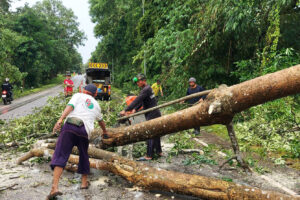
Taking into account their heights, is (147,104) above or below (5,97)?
below

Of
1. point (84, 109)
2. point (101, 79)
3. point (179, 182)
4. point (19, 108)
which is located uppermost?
point (101, 79)

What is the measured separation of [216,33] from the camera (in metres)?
8.56

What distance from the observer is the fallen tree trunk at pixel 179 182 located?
10.3ft

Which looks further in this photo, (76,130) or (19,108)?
(19,108)

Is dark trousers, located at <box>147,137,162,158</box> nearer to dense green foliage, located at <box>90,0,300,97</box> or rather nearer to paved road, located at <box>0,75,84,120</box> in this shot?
dense green foliage, located at <box>90,0,300,97</box>

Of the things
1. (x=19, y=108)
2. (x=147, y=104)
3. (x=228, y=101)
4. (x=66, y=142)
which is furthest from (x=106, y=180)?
(x=19, y=108)

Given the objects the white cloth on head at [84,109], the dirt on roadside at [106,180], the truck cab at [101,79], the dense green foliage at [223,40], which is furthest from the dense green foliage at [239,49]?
the truck cab at [101,79]

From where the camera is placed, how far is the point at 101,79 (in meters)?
19.1

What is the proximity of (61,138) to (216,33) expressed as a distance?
6.63 metres

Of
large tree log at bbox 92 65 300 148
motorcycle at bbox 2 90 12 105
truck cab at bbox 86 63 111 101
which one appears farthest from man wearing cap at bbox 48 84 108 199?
motorcycle at bbox 2 90 12 105

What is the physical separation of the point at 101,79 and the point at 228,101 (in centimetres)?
1662

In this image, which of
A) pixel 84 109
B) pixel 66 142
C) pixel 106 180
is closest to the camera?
pixel 66 142

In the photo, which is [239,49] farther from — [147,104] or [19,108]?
[19,108]

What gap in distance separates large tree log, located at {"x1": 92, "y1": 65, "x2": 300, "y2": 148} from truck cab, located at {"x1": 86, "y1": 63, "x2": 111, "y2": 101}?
44.9 feet
